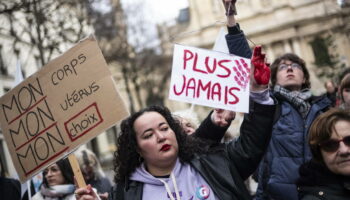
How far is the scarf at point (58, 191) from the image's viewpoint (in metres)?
3.96

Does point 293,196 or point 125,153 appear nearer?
point 125,153

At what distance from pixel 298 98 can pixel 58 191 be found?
7.20 ft

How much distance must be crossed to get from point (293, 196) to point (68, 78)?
5.79 feet

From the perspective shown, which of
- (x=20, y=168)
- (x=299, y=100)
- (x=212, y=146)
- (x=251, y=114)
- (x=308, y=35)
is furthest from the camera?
(x=308, y=35)

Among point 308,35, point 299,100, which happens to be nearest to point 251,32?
point 308,35

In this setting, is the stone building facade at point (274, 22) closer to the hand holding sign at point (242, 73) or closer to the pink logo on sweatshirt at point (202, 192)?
the hand holding sign at point (242, 73)

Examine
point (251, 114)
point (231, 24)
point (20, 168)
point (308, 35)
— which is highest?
point (231, 24)

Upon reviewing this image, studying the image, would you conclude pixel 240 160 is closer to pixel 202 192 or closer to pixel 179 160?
pixel 202 192

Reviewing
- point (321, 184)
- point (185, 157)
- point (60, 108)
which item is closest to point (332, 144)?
point (321, 184)

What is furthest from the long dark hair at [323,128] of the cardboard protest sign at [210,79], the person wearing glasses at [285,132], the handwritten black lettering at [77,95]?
the handwritten black lettering at [77,95]

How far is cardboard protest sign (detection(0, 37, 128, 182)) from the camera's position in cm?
288

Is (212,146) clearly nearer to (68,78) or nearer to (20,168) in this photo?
(68,78)

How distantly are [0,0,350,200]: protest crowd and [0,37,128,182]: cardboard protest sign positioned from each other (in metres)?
0.22

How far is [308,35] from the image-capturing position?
40500mm
